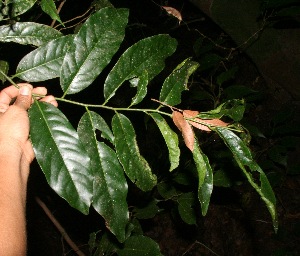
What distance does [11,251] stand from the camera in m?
0.83

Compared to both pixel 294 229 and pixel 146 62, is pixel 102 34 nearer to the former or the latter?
pixel 146 62

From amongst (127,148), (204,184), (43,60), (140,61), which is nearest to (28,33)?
(43,60)

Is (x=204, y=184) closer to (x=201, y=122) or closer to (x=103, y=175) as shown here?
(x=201, y=122)

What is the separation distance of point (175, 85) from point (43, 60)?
0.41 metres

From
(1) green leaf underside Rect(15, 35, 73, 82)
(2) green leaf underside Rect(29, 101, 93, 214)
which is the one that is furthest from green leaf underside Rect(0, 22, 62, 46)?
(2) green leaf underside Rect(29, 101, 93, 214)

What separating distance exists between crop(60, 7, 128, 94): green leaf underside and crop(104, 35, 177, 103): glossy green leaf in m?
0.05

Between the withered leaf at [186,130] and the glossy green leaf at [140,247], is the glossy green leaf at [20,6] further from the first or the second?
the glossy green leaf at [140,247]

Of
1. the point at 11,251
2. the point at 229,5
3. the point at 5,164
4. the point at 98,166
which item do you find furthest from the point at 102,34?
the point at 229,5

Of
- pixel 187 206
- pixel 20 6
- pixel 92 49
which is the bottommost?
pixel 187 206

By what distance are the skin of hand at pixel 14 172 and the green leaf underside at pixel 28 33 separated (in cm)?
15

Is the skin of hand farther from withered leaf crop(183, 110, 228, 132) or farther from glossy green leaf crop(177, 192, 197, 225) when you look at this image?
glossy green leaf crop(177, 192, 197, 225)

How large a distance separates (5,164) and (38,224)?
7.08 feet

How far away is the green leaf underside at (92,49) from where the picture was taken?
35.6 inches

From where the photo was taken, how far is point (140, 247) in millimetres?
1651
